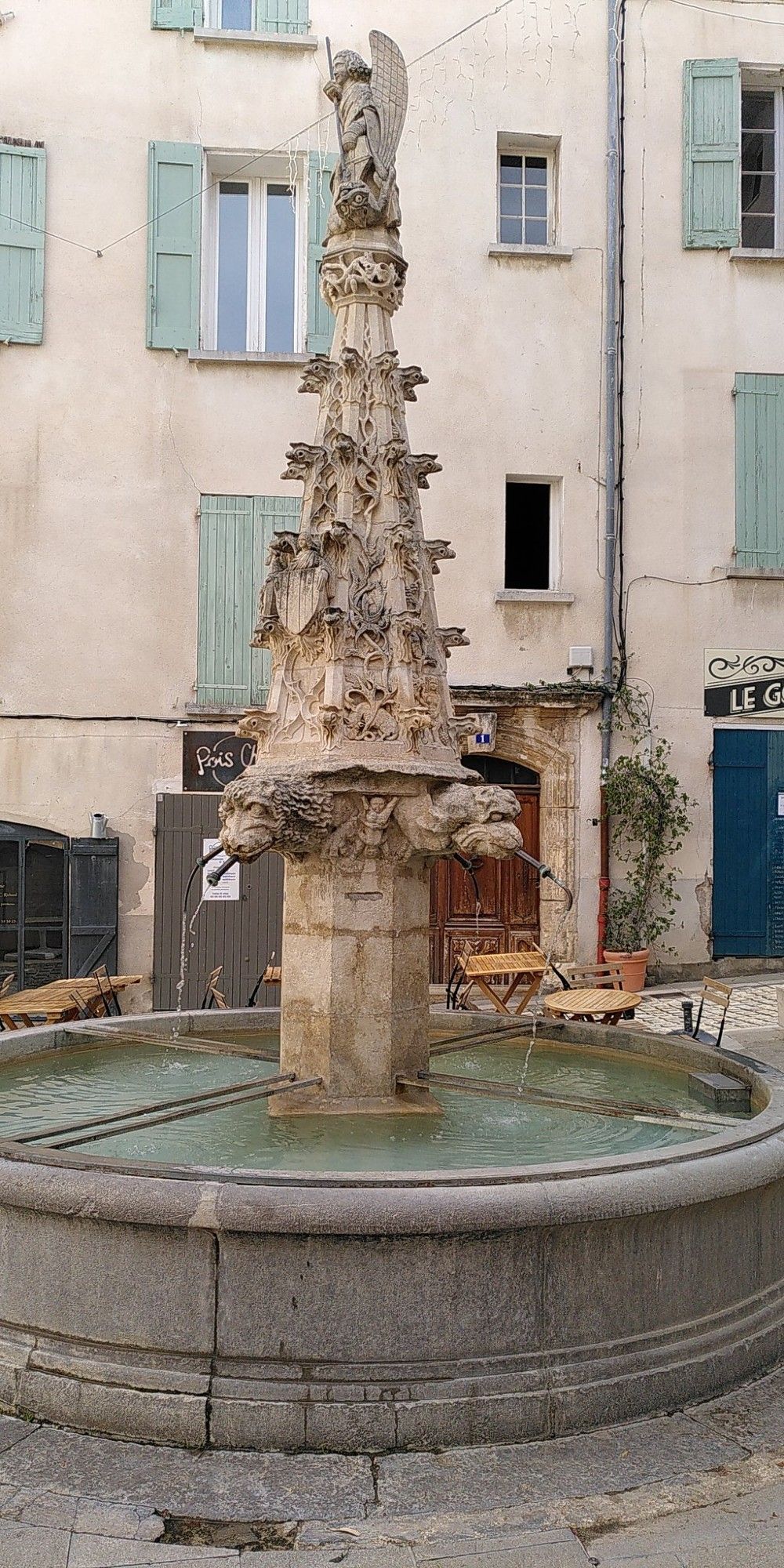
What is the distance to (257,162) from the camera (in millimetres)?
13539

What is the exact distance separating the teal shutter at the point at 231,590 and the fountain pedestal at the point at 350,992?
26.2 ft

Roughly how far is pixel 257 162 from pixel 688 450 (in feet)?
17.6

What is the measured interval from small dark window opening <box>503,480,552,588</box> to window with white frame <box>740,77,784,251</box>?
3723 millimetres

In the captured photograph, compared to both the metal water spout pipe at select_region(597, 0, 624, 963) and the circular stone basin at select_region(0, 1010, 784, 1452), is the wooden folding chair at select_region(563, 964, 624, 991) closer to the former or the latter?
the metal water spout pipe at select_region(597, 0, 624, 963)

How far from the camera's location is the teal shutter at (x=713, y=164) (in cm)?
1380

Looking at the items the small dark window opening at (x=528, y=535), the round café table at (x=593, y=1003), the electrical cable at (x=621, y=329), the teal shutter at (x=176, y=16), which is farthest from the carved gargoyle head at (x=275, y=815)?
the teal shutter at (x=176, y=16)

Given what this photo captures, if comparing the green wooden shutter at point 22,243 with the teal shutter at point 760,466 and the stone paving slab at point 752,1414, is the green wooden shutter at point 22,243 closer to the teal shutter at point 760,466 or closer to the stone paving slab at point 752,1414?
the teal shutter at point 760,466

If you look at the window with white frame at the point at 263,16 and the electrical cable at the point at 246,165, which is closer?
the electrical cable at the point at 246,165

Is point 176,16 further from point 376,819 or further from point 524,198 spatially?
point 376,819

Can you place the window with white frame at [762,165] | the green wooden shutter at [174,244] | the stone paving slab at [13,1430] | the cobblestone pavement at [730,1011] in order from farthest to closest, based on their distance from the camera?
1. the window with white frame at [762,165]
2. the green wooden shutter at [174,244]
3. the cobblestone pavement at [730,1011]
4. the stone paving slab at [13,1430]

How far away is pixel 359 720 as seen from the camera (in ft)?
17.2

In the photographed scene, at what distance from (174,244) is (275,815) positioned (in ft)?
33.2

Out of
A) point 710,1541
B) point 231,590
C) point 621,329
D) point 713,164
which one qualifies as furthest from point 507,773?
point 710,1541

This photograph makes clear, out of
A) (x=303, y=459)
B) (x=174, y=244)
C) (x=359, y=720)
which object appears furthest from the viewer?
(x=174, y=244)
